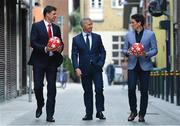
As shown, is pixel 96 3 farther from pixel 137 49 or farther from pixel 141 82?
pixel 137 49

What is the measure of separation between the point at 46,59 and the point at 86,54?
31.7 inches

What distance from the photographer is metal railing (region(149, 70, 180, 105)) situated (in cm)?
2022

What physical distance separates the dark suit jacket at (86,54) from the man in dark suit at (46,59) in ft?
1.30

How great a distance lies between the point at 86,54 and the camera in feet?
44.3

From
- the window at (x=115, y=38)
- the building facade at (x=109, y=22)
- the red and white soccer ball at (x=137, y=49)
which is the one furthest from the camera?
the window at (x=115, y=38)

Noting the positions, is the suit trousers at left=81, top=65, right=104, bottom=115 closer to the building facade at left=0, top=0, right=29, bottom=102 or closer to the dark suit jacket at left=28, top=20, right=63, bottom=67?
the dark suit jacket at left=28, top=20, right=63, bottom=67

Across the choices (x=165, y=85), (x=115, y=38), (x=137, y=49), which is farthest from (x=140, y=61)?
(x=115, y=38)

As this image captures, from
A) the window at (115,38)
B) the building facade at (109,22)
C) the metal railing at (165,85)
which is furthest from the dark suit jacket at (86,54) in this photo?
the window at (115,38)

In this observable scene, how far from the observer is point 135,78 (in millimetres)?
13156

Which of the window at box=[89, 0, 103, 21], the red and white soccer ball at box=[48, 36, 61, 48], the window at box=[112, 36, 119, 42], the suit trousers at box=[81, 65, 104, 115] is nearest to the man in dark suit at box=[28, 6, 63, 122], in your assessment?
the red and white soccer ball at box=[48, 36, 61, 48]

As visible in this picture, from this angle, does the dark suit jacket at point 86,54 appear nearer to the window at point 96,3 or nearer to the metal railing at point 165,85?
the metal railing at point 165,85

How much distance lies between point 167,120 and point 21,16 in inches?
492

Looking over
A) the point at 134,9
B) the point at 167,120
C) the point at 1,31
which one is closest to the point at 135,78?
the point at 167,120

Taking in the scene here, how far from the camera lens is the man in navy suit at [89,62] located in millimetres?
13477
